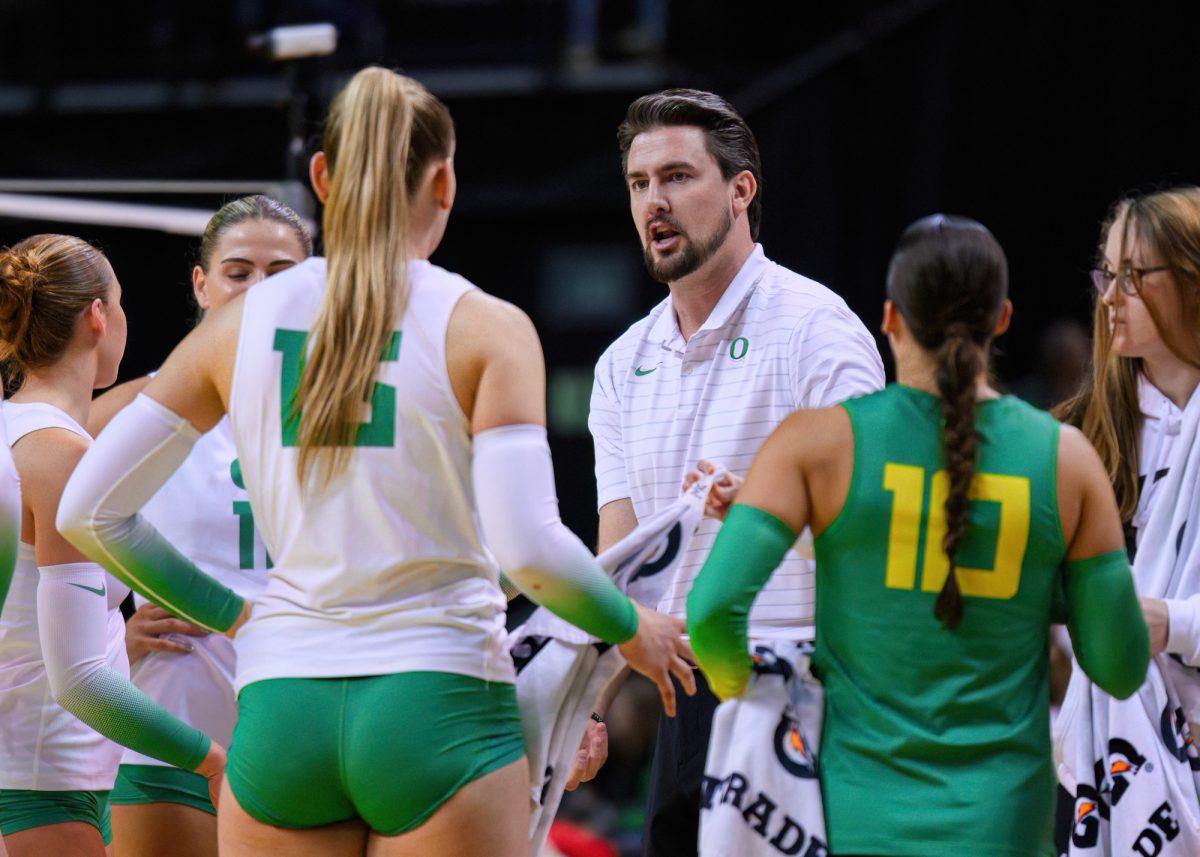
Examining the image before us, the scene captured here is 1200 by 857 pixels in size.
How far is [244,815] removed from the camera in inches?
84.3

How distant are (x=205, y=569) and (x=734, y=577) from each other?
4.46ft

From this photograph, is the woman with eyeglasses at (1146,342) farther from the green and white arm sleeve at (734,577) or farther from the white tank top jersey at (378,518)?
the white tank top jersey at (378,518)

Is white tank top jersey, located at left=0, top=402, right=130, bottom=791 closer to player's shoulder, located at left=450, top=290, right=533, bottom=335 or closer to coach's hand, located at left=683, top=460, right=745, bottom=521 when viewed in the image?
player's shoulder, located at left=450, top=290, right=533, bottom=335

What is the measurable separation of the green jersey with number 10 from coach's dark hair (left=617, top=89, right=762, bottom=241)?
129cm

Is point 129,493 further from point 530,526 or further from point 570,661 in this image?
point 570,661

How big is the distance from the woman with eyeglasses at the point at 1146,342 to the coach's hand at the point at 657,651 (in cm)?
121

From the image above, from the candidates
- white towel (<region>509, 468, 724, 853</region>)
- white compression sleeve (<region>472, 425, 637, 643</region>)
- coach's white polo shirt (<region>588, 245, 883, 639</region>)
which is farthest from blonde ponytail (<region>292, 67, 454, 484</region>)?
coach's white polo shirt (<region>588, 245, 883, 639</region>)

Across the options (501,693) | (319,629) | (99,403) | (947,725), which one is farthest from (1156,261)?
(99,403)

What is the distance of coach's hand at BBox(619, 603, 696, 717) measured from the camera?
2328 millimetres

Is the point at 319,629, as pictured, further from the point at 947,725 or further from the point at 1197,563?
the point at 1197,563

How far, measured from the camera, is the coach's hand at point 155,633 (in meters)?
3.08

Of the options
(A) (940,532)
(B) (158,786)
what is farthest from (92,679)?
(A) (940,532)

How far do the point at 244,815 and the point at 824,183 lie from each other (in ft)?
14.9

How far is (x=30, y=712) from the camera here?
9.45ft
